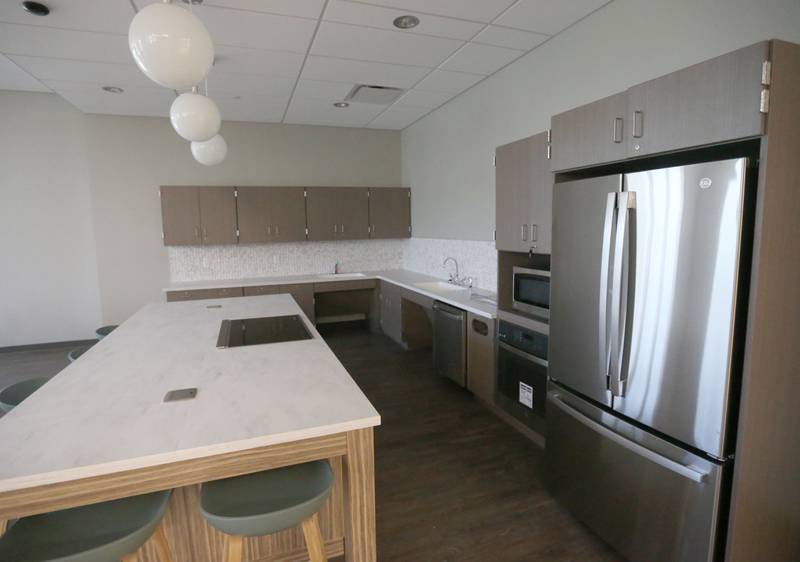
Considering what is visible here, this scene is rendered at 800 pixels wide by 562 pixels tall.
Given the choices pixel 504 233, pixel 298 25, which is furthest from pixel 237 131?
pixel 504 233

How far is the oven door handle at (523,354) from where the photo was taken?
276cm

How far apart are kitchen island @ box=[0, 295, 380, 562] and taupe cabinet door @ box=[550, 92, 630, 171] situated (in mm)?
1606

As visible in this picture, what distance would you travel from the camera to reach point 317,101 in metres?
4.82

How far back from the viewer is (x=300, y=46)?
3.30 metres

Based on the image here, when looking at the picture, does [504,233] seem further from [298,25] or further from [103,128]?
[103,128]

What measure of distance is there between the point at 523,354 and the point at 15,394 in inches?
112

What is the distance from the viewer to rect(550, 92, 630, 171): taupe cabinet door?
6.42ft

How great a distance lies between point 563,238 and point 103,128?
565 centimetres

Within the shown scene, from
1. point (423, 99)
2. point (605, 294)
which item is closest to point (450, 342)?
point (605, 294)

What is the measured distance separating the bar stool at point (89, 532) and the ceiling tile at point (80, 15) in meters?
2.82

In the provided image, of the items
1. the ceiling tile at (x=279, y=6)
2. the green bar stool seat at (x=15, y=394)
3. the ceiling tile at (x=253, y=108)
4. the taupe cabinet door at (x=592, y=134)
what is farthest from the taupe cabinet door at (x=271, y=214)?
the taupe cabinet door at (x=592, y=134)

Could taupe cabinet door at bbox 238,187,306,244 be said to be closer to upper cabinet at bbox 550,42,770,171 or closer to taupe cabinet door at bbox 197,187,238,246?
taupe cabinet door at bbox 197,187,238,246

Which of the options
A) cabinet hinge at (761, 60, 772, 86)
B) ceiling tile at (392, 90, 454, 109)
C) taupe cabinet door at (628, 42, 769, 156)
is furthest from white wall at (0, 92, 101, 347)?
cabinet hinge at (761, 60, 772, 86)

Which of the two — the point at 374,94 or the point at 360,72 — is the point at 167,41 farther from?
the point at 374,94
